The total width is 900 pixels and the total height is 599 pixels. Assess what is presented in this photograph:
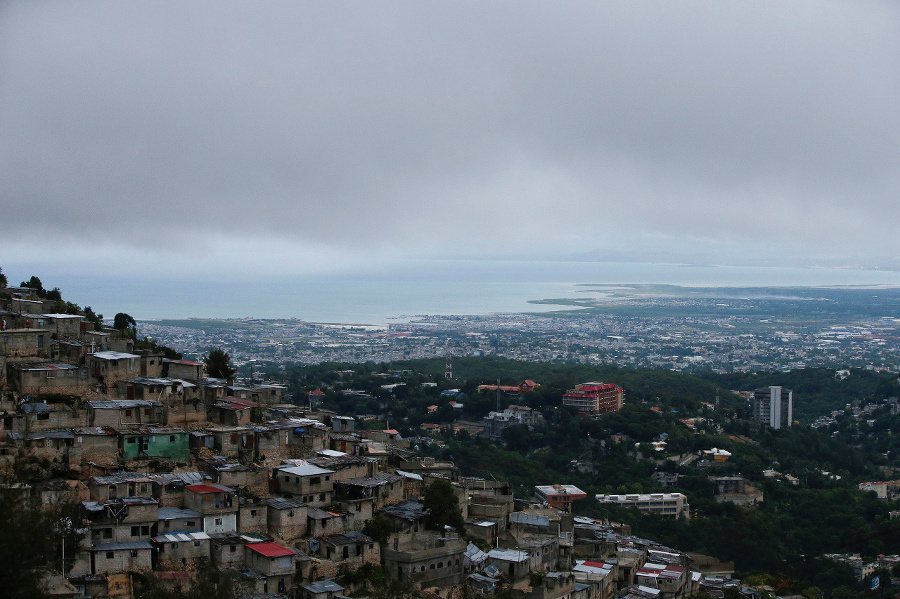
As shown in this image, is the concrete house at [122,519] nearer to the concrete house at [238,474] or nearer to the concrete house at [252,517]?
the concrete house at [252,517]

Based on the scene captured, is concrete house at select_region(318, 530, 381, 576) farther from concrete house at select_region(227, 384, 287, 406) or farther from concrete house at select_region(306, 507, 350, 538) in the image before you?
concrete house at select_region(227, 384, 287, 406)

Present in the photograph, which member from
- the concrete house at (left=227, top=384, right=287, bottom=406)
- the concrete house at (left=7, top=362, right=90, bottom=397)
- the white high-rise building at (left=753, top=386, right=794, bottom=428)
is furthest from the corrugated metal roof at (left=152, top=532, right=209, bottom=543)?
the white high-rise building at (left=753, top=386, right=794, bottom=428)

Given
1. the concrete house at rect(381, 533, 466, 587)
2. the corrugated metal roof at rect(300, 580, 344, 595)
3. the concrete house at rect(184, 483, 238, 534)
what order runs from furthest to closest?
the concrete house at rect(381, 533, 466, 587)
the concrete house at rect(184, 483, 238, 534)
the corrugated metal roof at rect(300, 580, 344, 595)

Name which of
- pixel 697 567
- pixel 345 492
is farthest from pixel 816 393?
pixel 345 492

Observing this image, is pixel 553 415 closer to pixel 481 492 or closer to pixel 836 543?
pixel 836 543

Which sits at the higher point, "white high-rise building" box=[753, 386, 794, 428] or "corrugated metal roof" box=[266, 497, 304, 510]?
"corrugated metal roof" box=[266, 497, 304, 510]

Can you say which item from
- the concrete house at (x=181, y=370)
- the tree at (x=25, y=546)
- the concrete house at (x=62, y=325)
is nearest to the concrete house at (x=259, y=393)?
the concrete house at (x=181, y=370)
